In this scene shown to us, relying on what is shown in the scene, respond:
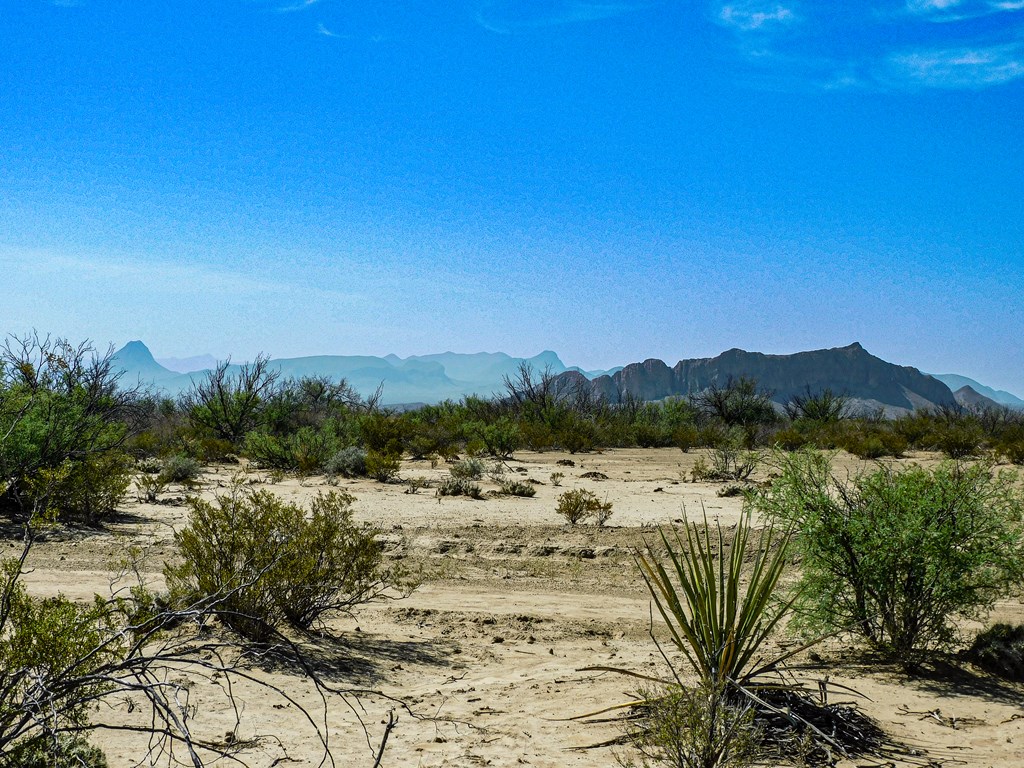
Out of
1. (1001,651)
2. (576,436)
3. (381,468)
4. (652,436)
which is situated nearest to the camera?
(1001,651)

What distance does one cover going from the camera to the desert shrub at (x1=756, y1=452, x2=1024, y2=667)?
677 centimetres

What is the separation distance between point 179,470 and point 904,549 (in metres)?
17.2

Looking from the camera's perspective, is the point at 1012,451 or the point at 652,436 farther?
the point at 652,436

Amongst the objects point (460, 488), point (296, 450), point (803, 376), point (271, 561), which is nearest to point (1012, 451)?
point (460, 488)

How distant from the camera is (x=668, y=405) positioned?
4403 centimetres

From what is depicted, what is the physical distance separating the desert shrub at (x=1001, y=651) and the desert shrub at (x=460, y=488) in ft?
38.5

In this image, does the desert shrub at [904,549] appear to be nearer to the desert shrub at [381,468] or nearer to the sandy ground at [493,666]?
the sandy ground at [493,666]

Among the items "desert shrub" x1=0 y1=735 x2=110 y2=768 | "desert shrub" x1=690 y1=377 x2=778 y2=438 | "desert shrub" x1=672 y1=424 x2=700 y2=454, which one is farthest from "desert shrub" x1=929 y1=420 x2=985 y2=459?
"desert shrub" x1=0 y1=735 x2=110 y2=768

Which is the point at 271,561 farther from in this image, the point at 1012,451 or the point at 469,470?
the point at 1012,451

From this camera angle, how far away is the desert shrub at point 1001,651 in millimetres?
6828

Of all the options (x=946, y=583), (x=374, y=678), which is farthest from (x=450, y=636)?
(x=946, y=583)

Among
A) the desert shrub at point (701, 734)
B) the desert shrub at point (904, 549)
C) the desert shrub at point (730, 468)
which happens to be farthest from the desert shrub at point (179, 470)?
Result: the desert shrub at point (701, 734)

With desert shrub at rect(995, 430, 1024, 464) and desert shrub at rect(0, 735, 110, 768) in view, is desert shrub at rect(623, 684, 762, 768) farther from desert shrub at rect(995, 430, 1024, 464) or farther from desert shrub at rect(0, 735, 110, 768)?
desert shrub at rect(995, 430, 1024, 464)

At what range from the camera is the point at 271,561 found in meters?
7.00
